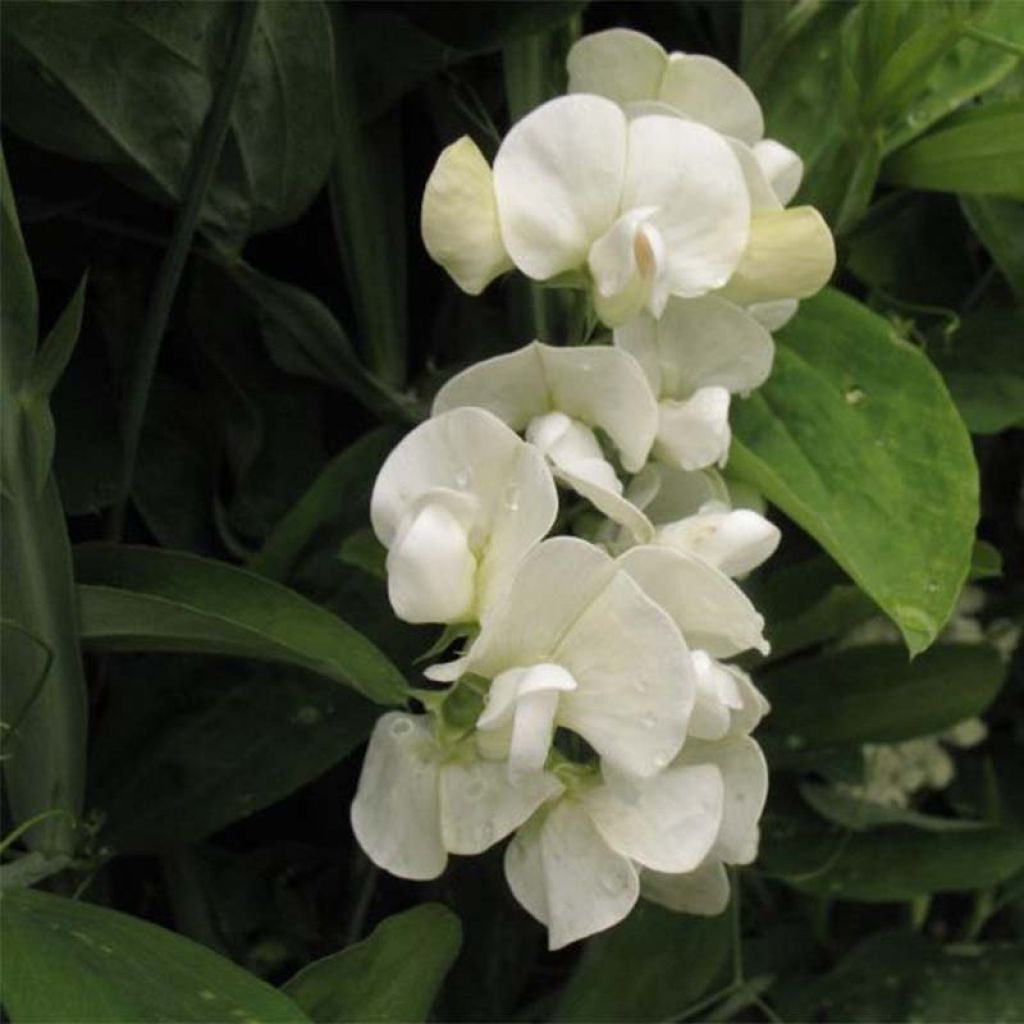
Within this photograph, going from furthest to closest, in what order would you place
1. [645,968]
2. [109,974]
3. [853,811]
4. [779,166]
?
[853,811], [645,968], [779,166], [109,974]

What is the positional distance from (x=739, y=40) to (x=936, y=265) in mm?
129

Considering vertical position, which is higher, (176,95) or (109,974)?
(176,95)

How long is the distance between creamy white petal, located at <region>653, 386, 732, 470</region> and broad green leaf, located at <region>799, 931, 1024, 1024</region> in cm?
34

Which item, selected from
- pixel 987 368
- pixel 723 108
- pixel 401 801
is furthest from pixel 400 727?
pixel 987 368

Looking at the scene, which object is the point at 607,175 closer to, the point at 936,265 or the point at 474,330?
the point at 474,330

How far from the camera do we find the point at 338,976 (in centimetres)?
56

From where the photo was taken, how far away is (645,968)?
69cm

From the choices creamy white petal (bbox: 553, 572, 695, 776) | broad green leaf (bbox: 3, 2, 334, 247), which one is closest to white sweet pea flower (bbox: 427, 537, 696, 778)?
creamy white petal (bbox: 553, 572, 695, 776)

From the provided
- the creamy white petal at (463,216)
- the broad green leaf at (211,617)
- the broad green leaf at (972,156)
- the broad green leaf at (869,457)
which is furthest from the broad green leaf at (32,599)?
the broad green leaf at (972,156)

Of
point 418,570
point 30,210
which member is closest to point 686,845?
point 418,570

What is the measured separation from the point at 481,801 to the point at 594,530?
0.10m

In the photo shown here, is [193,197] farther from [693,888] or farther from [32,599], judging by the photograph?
[693,888]

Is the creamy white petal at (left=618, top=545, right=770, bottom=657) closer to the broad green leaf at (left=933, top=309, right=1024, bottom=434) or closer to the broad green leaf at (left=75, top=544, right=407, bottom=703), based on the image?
the broad green leaf at (left=75, top=544, right=407, bottom=703)

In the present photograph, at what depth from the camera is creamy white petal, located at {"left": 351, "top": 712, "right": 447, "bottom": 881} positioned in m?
0.51
